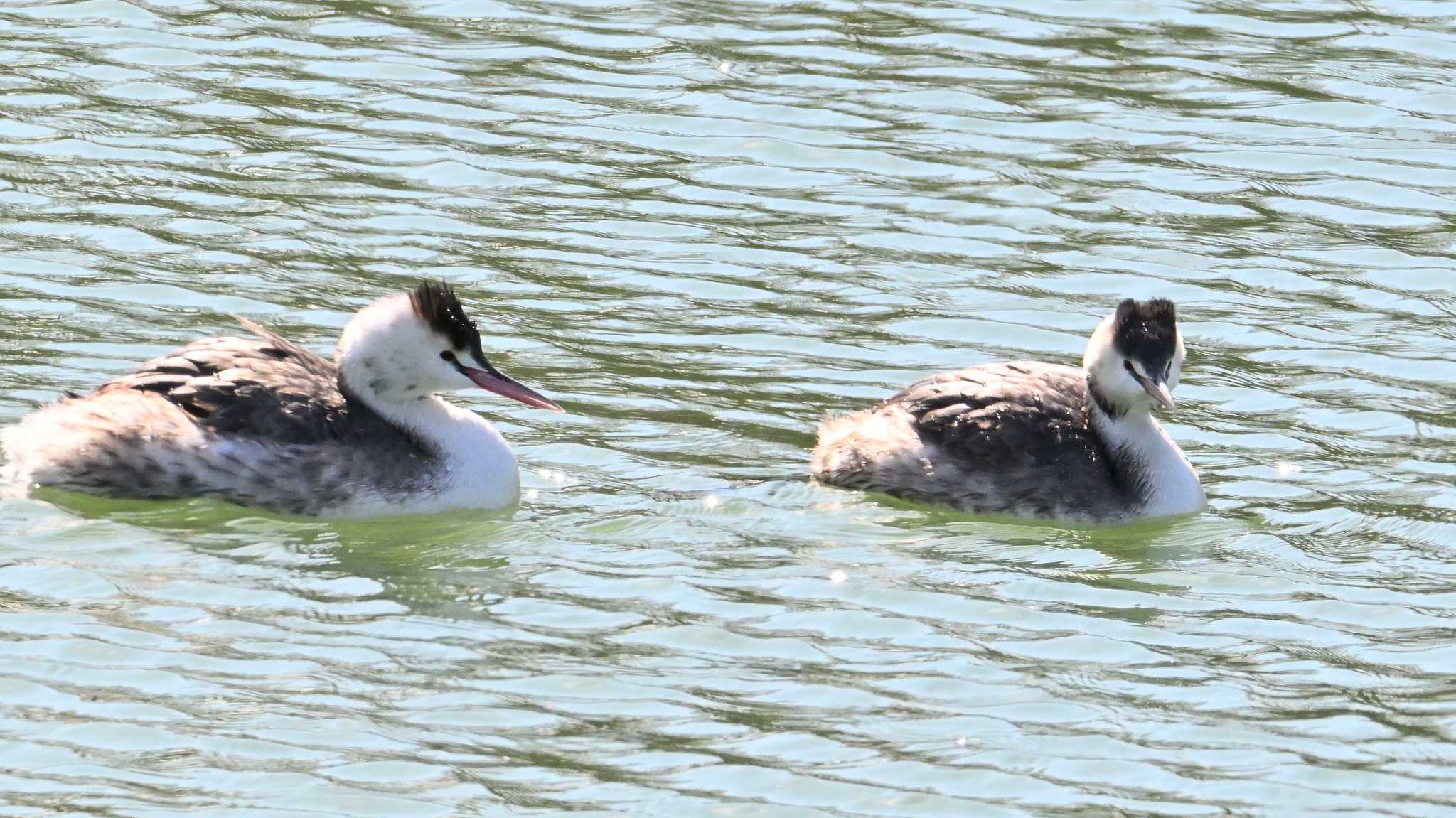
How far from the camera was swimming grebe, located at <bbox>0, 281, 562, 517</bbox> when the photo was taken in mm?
10430

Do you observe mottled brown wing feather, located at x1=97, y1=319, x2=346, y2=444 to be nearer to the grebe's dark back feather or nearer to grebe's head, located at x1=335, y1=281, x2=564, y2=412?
grebe's head, located at x1=335, y1=281, x2=564, y2=412

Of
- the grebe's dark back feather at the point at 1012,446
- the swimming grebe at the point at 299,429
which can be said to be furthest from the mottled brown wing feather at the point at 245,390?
the grebe's dark back feather at the point at 1012,446

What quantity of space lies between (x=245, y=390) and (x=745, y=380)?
2.31 meters

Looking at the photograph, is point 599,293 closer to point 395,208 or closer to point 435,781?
point 395,208

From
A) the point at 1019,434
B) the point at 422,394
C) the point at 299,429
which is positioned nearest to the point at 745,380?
the point at 1019,434

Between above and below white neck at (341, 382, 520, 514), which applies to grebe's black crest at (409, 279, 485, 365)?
above

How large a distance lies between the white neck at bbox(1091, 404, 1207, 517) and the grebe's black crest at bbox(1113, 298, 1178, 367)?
13.4 inches

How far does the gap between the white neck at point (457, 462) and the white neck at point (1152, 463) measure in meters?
2.34

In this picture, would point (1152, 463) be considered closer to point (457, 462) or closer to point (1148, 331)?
point (1148, 331)

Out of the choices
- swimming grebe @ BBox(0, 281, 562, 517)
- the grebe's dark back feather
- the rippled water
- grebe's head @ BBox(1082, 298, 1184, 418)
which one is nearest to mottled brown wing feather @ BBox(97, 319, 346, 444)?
swimming grebe @ BBox(0, 281, 562, 517)

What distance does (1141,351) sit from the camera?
10594 millimetres

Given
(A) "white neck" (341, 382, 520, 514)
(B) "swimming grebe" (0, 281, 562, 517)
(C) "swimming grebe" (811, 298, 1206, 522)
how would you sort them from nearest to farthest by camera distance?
1. (B) "swimming grebe" (0, 281, 562, 517)
2. (A) "white neck" (341, 382, 520, 514)
3. (C) "swimming grebe" (811, 298, 1206, 522)

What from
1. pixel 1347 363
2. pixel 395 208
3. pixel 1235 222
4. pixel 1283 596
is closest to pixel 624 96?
pixel 395 208

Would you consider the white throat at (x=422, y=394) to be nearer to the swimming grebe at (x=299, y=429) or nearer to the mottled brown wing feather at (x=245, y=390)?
the swimming grebe at (x=299, y=429)
